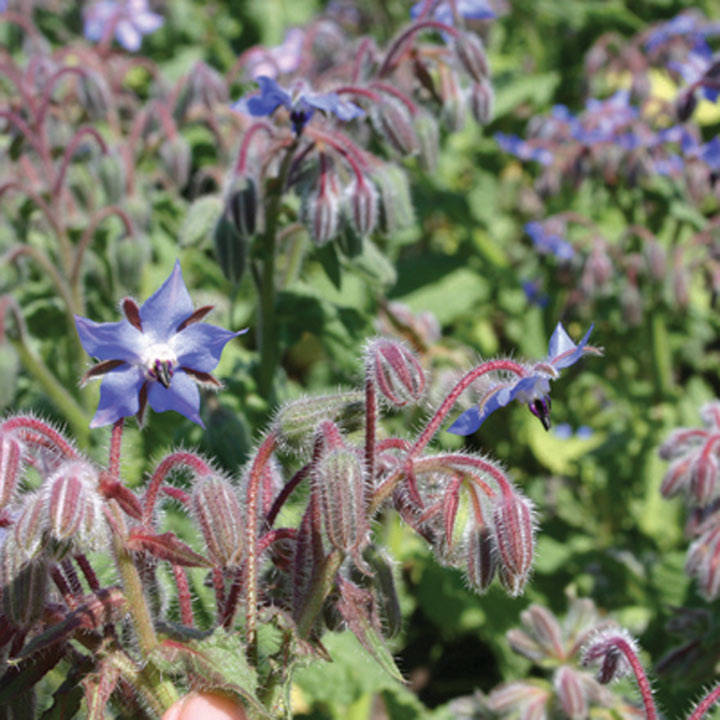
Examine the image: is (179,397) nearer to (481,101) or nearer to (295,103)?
(295,103)

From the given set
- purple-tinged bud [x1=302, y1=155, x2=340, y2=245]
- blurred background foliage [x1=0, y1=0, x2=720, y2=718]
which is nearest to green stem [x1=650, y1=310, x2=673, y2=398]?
blurred background foliage [x1=0, y1=0, x2=720, y2=718]

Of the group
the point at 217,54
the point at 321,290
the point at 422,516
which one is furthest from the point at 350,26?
the point at 422,516

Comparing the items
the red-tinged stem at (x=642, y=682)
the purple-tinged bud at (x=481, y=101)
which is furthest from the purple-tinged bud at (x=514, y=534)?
the purple-tinged bud at (x=481, y=101)

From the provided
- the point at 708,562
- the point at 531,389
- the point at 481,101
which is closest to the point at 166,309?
the point at 531,389

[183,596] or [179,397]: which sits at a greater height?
[179,397]

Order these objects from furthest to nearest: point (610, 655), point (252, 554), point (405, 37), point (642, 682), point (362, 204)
→ point (405, 37) < point (362, 204) < point (610, 655) < point (642, 682) < point (252, 554)

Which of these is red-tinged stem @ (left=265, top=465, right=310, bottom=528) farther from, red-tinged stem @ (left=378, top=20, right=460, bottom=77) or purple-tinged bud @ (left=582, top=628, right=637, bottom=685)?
red-tinged stem @ (left=378, top=20, right=460, bottom=77)

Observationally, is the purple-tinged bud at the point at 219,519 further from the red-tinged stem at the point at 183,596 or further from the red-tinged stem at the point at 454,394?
the red-tinged stem at the point at 454,394
